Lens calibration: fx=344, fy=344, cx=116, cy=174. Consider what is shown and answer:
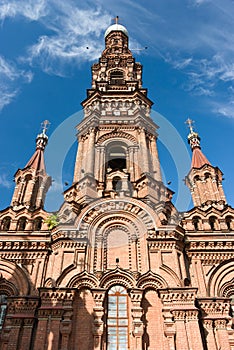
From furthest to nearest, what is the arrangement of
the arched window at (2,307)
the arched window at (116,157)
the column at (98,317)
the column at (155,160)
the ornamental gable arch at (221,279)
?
the arched window at (116,157)
the column at (155,160)
the ornamental gable arch at (221,279)
the arched window at (2,307)
the column at (98,317)

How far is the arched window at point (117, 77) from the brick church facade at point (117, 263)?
30.0ft

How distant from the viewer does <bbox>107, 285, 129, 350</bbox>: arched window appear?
12453mm

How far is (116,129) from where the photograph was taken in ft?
74.4

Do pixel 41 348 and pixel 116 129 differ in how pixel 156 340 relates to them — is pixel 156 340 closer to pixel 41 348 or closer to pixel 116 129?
pixel 41 348

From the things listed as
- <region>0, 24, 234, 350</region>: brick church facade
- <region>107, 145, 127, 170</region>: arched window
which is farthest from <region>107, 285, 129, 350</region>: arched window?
<region>107, 145, 127, 170</region>: arched window

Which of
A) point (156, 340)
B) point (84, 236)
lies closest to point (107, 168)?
point (84, 236)

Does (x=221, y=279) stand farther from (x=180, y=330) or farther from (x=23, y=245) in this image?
(x=23, y=245)

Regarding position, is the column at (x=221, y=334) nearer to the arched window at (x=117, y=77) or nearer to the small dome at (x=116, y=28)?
the arched window at (x=117, y=77)

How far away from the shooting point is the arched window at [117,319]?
12453 millimetres

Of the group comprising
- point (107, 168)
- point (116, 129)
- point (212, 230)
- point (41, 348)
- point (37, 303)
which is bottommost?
point (41, 348)

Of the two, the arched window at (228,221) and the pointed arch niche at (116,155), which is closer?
the arched window at (228,221)

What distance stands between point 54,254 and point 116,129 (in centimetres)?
1047

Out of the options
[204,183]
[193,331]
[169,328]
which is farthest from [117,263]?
[204,183]

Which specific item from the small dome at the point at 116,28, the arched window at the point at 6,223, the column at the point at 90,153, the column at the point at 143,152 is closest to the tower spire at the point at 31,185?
the arched window at the point at 6,223
